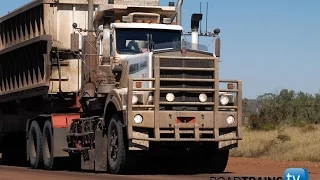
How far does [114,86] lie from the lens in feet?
49.3

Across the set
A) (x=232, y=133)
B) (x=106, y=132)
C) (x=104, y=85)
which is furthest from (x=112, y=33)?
(x=232, y=133)

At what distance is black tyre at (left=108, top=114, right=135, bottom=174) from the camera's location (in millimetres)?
13562

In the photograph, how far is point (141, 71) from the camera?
45.9ft

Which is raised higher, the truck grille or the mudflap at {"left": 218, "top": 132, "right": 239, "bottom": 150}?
the truck grille

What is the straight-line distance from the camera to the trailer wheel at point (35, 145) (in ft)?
61.1

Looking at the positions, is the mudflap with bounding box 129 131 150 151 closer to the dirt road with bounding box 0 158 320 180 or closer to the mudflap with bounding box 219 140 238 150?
the dirt road with bounding box 0 158 320 180

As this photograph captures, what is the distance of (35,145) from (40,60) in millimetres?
2551

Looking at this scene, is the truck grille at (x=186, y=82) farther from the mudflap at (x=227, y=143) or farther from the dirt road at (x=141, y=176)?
the dirt road at (x=141, y=176)

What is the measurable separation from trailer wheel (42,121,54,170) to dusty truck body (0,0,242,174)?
1.1 inches

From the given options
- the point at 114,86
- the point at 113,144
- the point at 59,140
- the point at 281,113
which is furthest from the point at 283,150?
the point at 281,113

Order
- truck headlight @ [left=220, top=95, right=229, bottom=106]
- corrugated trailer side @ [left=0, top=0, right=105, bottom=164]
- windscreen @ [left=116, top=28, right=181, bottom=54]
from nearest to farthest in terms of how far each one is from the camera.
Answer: truck headlight @ [left=220, top=95, right=229, bottom=106] → windscreen @ [left=116, top=28, right=181, bottom=54] → corrugated trailer side @ [left=0, top=0, right=105, bottom=164]

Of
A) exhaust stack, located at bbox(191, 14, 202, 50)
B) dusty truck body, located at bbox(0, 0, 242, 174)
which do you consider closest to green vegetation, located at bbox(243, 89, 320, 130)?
dusty truck body, located at bbox(0, 0, 242, 174)

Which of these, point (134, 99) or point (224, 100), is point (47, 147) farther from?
point (224, 100)

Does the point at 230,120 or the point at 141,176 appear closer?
the point at 141,176
